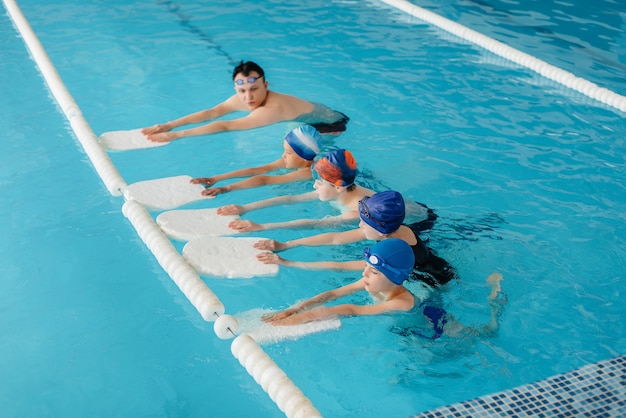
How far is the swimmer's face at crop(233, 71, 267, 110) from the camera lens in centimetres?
588

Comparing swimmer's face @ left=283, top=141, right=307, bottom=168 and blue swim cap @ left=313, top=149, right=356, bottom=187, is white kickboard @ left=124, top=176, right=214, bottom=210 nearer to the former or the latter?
swimmer's face @ left=283, top=141, right=307, bottom=168

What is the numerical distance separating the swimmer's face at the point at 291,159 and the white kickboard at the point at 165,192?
69 cm

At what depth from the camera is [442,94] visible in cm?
733

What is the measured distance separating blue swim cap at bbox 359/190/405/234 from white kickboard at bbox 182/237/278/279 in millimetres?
761

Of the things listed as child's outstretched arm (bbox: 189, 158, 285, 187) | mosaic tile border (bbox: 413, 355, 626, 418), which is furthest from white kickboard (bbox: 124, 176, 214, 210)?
mosaic tile border (bbox: 413, 355, 626, 418)

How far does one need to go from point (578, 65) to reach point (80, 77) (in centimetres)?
570

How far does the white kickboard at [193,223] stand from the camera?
4828 mm

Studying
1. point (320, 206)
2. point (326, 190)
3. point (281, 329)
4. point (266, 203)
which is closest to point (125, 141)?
point (266, 203)

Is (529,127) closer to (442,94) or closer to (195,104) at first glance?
(442,94)

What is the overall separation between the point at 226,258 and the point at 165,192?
1.06 meters

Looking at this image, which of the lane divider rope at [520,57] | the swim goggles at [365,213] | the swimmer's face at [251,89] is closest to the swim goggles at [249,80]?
the swimmer's face at [251,89]

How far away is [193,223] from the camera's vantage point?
492 cm

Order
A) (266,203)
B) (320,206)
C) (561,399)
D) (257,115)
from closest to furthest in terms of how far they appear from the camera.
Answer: (561,399)
(266,203)
(320,206)
(257,115)

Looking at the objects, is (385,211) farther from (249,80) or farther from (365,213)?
(249,80)
